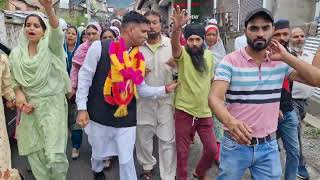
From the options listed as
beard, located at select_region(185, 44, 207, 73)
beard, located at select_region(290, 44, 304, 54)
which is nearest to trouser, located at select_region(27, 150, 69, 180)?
beard, located at select_region(185, 44, 207, 73)

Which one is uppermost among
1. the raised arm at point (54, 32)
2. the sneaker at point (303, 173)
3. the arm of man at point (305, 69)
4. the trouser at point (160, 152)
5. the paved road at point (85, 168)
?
the raised arm at point (54, 32)

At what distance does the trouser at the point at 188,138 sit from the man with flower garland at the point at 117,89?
44 cm

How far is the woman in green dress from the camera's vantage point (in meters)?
3.71

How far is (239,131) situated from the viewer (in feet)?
7.95

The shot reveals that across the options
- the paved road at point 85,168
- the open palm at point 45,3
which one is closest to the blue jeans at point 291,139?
the paved road at point 85,168

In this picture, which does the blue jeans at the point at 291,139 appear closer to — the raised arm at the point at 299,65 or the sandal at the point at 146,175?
the raised arm at the point at 299,65

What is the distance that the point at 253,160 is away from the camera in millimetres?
2824

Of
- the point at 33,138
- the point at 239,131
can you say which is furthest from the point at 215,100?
the point at 33,138

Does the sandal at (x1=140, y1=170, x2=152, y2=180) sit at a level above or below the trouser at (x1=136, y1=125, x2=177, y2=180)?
below

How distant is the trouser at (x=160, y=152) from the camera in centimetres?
436

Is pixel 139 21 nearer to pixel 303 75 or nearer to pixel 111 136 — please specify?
pixel 111 136

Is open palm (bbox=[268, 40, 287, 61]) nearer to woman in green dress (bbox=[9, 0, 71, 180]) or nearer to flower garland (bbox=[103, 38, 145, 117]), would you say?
flower garland (bbox=[103, 38, 145, 117])

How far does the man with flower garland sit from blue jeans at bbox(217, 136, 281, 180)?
4.26 feet

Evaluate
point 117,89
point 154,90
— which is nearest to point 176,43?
point 154,90
